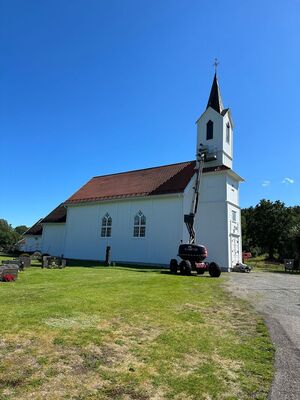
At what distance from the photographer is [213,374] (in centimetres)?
516

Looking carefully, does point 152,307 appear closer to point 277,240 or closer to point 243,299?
point 243,299

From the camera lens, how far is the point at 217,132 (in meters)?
34.7

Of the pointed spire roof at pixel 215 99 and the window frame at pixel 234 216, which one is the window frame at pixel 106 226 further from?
the pointed spire roof at pixel 215 99

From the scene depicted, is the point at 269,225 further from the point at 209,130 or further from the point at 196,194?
the point at 196,194

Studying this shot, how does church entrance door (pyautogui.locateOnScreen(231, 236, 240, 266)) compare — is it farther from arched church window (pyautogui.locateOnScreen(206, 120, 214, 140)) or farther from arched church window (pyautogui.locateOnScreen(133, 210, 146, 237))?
arched church window (pyautogui.locateOnScreen(206, 120, 214, 140))

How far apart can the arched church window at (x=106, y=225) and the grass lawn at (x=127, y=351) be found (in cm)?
2577

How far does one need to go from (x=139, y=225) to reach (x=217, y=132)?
1161 cm

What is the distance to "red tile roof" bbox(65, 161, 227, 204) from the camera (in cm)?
3275

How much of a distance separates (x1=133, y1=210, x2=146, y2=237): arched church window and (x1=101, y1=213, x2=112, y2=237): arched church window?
129 inches

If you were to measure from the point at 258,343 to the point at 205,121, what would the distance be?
101 feet

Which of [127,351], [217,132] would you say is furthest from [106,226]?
[127,351]

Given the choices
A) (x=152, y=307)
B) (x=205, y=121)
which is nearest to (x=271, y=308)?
(x=152, y=307)

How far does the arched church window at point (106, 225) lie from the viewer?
118 ft

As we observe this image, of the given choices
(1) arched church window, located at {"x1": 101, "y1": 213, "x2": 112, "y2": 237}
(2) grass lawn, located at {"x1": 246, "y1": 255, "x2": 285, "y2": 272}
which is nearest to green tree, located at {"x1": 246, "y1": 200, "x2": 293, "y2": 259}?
(2) grass lawn, located at {"x1": 246, "y1": 255, "x2": 285, "y2": 272}
